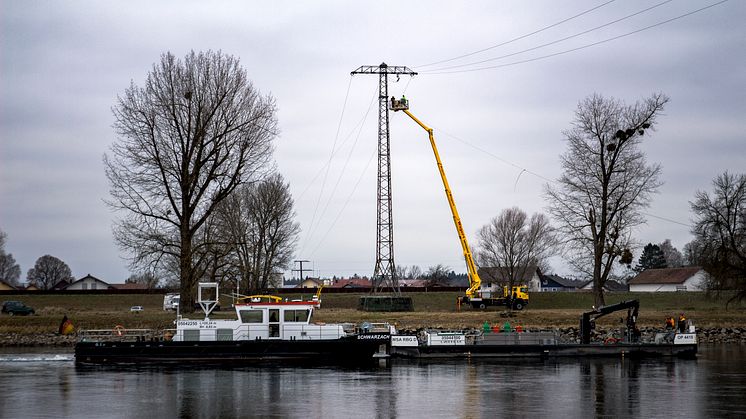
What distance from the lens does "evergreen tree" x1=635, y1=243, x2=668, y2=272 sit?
158750mm

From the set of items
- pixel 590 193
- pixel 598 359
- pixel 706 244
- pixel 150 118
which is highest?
pixel 150 118

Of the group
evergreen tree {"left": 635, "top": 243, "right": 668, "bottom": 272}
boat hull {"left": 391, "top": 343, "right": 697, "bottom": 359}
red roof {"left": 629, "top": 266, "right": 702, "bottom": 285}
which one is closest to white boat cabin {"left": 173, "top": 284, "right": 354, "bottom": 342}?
boat hull {"left": 391, "top": 343, "right": 697, "bottom": 359}

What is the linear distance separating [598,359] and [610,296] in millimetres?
54812

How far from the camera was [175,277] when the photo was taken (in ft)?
273

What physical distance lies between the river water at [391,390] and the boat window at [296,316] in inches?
112

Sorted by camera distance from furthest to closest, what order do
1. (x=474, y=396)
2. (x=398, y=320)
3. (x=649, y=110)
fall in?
(x=649, y=110) → (x=398, y=320) → (x=474, y=396)

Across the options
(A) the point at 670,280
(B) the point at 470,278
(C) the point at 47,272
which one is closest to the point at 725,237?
(B) the point at 470,278

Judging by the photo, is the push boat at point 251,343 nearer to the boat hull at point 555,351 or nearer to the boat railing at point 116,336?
the boat railing at point 116,336

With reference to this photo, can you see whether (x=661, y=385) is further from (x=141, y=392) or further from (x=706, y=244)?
(x=706, y=244)

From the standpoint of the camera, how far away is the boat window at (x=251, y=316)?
39.1 meters

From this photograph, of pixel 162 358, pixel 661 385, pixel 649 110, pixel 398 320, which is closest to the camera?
pixel 661 385

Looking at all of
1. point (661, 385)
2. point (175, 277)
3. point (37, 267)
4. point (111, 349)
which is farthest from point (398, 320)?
point (37, 267)

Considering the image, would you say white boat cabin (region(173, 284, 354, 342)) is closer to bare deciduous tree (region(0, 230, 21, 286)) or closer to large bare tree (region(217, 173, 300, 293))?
large bare tree (region(217, 173, 300, 293))

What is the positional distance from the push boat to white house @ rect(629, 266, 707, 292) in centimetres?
7712
